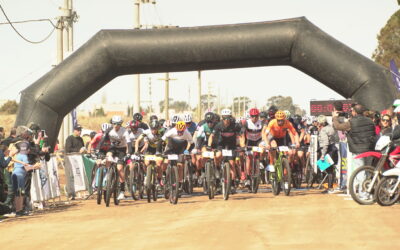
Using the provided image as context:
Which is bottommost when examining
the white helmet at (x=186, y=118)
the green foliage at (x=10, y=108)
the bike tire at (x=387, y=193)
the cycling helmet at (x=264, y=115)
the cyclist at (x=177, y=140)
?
the bike tire at (x=387, y=193)

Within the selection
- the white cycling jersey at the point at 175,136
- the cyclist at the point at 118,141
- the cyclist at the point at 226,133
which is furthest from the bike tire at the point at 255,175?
the cyclist at the point at 118,141

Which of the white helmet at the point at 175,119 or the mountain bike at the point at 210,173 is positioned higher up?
the white helmet at the point at 175,119

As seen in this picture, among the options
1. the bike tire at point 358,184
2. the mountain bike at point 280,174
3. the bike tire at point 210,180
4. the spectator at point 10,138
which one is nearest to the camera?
the bike tire at point 358,184

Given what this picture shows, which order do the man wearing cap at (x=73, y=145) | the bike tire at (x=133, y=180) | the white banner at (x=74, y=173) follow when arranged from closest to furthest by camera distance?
the bike tire at (x=133, y=180), the white banner at (x=74, y=173), the man wearing cap at (x=73, y=145)

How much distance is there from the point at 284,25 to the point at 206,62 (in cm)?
212

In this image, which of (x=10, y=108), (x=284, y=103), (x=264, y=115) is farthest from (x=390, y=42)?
(x=284, y=103)

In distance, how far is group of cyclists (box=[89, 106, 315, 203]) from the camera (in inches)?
747

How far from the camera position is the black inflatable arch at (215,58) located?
20.6m

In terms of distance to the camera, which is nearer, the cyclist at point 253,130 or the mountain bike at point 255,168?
the mountain bike at point 255,168

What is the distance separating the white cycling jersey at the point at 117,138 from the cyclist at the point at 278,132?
3.17 meters

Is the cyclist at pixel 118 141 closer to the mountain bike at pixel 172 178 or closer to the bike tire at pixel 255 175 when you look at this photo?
the mountain bike at pixel 172 178

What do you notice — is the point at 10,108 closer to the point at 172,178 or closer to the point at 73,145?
the point at 73,145

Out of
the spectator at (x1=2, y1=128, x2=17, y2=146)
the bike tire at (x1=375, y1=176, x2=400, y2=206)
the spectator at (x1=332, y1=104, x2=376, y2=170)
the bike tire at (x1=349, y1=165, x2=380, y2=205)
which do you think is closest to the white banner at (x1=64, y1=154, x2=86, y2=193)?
the spectator at (x1=2, y1=128, x2=17, y2=146)

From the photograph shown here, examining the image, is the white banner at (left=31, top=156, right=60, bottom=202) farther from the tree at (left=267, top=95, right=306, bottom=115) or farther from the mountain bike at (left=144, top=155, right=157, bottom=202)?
the tree at (left=267, top=95, right=306, bottom=115)
